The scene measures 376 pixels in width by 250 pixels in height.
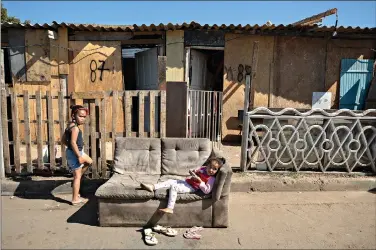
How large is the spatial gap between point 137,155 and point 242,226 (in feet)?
6.31

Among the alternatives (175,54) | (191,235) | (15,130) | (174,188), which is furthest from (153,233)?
(175,54)

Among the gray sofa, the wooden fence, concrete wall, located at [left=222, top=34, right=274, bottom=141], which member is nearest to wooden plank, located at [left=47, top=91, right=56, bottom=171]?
the wooden fence

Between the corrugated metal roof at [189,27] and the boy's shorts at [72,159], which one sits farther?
the corrugated metal roof at [189,27]

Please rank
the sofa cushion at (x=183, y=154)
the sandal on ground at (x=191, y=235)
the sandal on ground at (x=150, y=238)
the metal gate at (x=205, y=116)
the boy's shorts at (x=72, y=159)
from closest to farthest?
the sandal on ground at (x=150, y=238)
the sandal on ground at (x=191, y=235)
the boy's shorts at (x=72, y=159)
the sofa cushion at (x=183, y=154)
the metal gate at (x=205, y=116)

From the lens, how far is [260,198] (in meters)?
4.65

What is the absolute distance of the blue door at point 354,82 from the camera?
8.34 m

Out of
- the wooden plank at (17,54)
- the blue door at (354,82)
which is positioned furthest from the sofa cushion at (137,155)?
the blue door at (354,82)

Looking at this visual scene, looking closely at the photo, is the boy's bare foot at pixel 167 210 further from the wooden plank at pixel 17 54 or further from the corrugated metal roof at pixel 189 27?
the wooden plank at pixel 17 54

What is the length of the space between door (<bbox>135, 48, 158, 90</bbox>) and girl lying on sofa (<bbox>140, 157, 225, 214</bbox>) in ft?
17.1

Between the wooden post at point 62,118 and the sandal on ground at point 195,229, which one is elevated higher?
the wooden post at point 62,118

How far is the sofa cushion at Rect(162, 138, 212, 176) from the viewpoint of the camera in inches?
171

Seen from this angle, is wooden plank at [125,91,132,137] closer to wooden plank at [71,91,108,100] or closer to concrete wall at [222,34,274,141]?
wooden plank at [71,91,108,100]

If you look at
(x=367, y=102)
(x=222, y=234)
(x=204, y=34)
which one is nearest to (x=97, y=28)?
(x=204, y=34)

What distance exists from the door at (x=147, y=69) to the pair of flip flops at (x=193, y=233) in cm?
563
